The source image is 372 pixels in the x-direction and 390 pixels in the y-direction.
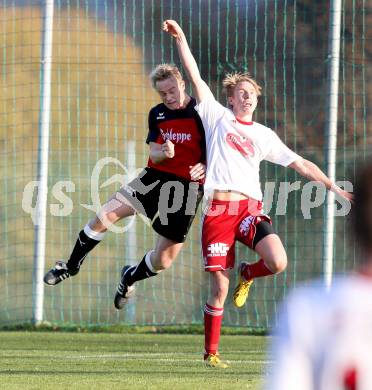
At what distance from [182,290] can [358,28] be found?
315 cm

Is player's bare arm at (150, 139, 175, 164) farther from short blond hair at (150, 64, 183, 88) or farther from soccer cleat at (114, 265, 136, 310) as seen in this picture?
soccer cleat at (114, 265, 136, 310)

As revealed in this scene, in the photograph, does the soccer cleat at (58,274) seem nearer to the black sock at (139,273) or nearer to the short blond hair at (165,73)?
the black sock at (139,273)

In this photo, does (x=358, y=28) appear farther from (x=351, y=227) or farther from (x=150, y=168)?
(x=351, y=227)

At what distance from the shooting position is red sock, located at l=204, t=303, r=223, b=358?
686cm

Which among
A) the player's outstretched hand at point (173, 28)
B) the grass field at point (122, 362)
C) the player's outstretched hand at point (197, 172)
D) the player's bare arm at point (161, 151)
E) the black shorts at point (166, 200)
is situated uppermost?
the player's outstretched hand at point (173, 28)

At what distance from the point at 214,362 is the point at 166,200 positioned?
139cm

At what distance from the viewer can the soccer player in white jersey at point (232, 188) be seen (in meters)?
6.83

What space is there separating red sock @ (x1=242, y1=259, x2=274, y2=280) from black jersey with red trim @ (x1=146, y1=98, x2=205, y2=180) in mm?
902

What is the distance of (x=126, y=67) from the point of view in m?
11.0

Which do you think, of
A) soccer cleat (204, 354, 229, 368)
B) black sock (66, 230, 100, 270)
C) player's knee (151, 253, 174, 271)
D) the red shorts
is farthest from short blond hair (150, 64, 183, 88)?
soccer cleat (204, 354, 229, 368)

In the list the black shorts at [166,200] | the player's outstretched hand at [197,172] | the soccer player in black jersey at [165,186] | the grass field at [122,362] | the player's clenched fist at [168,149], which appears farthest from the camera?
the black shorts at [166,200]

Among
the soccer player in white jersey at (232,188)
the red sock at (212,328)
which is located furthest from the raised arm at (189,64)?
the red sock at (212,328)

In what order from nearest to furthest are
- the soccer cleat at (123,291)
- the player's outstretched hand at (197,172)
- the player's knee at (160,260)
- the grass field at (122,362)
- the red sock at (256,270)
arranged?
the grass field at (122,362) < the red sock at (256,270) < the player's outstretched hand at (197,172) < the player's knee at (160,260) < the soccer cleat at (123,291)

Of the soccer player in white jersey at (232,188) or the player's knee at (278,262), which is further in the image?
the soccer player in white jersey at (232,188)
